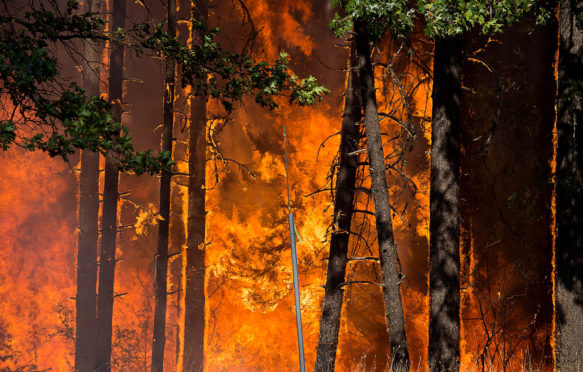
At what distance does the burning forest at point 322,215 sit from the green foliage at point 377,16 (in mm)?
364

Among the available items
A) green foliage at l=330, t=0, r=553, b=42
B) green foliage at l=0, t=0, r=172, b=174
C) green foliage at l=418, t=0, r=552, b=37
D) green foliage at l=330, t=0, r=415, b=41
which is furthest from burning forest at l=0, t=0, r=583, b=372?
green foliage at l=0, t=0, r=172, b=174

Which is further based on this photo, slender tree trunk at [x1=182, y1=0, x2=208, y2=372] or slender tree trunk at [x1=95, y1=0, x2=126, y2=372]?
slender tree trunk at [x1=95, y1=0, x2=126, y2=372]

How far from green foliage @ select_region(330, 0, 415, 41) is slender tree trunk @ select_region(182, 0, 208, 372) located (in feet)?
23.7

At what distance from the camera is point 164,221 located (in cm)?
1134

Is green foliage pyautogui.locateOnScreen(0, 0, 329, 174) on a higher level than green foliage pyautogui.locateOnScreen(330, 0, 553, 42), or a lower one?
lower

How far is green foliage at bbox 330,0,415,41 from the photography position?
6363 millimetres

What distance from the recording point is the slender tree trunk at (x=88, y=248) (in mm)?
14188

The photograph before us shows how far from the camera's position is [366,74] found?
718 cm

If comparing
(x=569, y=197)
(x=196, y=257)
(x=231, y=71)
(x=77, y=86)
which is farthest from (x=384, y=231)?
(x=196, y=257)

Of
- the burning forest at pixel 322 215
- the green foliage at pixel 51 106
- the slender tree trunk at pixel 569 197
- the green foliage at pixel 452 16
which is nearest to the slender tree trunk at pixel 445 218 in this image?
the burning forest at pixel 322 215

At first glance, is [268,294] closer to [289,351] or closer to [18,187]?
[289,351]

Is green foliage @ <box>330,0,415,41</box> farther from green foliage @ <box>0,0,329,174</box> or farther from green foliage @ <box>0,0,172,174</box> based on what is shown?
green foliage @ <box>0,0,172,174</box>

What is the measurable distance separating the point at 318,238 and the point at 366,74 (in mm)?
8364

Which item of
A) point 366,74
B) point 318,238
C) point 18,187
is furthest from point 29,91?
point 18,187
